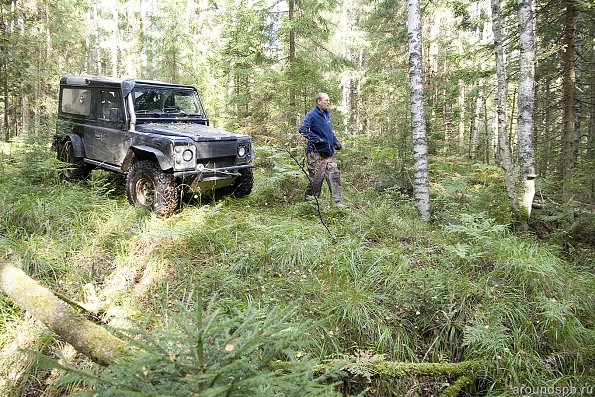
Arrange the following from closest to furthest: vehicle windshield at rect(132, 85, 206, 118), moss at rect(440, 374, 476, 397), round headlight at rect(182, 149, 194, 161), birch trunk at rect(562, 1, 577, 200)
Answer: moss at rect(440, 374, 476, 397), round headlight at rect(182, 149, 194, 161), vehicle windshield at rect(132, 85, 206, 118), birch trunk at rect(562, 1, 577, 200)

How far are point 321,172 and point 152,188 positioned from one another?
2882mm

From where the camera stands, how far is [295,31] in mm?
10930

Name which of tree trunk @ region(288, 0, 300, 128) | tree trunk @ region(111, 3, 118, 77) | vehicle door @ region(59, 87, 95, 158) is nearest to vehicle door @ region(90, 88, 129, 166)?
vehicle door @ region(59, 87, 95, 158)

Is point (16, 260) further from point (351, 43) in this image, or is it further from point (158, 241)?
point (351, 43)

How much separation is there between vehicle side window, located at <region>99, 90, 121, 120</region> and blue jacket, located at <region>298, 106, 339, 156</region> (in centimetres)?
329

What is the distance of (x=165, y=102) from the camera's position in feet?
23.3

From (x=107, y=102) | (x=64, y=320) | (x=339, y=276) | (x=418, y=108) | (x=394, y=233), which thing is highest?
(x=107, y=102)

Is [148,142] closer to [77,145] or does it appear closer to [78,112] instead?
[77,145]

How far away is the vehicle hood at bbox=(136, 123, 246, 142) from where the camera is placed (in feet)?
19.3

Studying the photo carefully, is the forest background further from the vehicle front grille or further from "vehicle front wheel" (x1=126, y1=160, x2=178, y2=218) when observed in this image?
the vehicle front grille

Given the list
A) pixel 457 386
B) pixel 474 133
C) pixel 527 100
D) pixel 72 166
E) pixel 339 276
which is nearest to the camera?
pixel 457 386

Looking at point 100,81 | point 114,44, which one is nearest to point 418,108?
point 100,81

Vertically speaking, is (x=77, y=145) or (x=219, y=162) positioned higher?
(x=77, y=145)

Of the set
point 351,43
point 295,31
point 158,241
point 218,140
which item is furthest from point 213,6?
point 158,241
